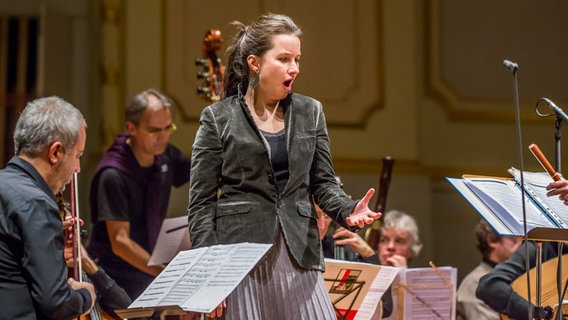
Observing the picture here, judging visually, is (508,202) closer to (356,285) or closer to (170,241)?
(356,285)

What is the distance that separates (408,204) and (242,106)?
133 inches

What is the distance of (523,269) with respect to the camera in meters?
4.18

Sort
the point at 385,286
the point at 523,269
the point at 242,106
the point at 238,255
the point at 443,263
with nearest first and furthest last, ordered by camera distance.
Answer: the point at 238,255 → the point at 242,106 → the point at 385,286 → the point at 523,269 → the point at 443,263

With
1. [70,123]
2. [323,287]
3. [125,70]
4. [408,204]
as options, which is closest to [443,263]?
[408,204]

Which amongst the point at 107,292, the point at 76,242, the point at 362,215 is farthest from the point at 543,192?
the point at 107,292

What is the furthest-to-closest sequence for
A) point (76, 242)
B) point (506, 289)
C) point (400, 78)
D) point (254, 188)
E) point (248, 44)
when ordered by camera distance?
point (400, 78) → point (506, 289) → point (76, 242) → point (248, 44) → point (254, 188)

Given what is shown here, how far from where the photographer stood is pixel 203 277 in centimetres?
235

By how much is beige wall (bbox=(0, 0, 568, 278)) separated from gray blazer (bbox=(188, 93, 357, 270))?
2.88m

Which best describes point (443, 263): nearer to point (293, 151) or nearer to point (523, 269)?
point (523, 269)

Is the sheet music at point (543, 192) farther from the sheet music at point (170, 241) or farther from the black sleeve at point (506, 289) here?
the sheet music at point (170, 241)

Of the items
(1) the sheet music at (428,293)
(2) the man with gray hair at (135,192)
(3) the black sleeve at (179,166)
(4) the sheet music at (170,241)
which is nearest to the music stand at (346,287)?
(1) the sheet music at (428,293)

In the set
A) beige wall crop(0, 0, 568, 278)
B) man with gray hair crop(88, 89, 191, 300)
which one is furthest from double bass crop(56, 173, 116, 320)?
beige wall crop(0, 0, 568, 278)

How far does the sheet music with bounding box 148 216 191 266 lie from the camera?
396cm

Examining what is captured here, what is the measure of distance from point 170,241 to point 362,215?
1653 mm
